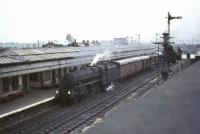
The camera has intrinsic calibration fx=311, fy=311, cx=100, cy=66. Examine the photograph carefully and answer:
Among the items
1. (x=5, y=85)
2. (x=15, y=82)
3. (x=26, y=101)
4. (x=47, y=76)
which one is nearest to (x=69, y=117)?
(x=26, y=101)

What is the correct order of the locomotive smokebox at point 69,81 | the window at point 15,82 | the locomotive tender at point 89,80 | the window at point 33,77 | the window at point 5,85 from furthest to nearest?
the window at point 33,77 → the window at point 15,82 → the window at point 5,85 → the locomotive tender at point 89,80 → the locomotive smokebox at point 69,81

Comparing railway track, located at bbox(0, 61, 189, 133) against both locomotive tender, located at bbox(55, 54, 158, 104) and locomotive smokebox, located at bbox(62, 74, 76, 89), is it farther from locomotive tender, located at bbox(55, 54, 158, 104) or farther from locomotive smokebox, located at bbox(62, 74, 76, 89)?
locomotive smokebox, located at bbox(62, 74, 76, 89)

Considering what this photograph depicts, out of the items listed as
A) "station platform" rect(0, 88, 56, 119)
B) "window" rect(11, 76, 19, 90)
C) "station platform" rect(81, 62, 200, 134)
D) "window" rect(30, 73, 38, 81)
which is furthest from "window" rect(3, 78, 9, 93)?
"station platform" rect(81, 62, 200, 134)

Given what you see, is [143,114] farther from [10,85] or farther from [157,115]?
[10,85]

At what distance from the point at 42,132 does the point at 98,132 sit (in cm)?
1113

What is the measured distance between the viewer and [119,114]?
44.5 ft

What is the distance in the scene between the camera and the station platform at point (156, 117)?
10961mm

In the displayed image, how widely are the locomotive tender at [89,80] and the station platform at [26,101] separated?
2.41 meters

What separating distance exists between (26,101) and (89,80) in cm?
661

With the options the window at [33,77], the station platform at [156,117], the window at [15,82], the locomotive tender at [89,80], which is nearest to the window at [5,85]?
the window at [15,82]

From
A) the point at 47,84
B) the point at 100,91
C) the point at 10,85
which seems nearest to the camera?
the point at 10,85

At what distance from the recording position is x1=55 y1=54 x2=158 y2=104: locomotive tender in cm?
2917

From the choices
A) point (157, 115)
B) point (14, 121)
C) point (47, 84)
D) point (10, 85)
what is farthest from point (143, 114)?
point (47, 84)

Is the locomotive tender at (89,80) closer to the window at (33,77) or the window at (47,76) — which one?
the window at (47,76)
